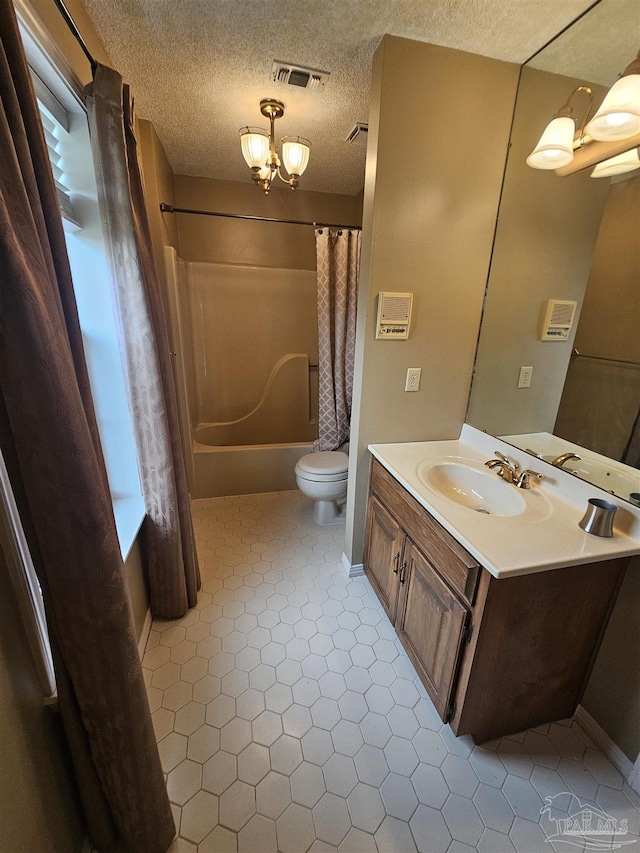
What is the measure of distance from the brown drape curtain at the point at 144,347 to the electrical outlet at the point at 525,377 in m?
1.62

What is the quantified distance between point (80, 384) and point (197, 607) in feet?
4.56

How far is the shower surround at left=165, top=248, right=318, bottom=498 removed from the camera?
2.74 metres

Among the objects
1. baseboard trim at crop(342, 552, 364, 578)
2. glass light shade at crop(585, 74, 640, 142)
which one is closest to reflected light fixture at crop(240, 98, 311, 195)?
glass light shade at crop(585, 74, 640, 142)

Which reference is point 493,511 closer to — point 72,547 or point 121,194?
point 72,547

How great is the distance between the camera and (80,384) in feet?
2.57

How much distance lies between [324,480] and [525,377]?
1.30 metres

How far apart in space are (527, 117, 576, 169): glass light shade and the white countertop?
3.73 feet

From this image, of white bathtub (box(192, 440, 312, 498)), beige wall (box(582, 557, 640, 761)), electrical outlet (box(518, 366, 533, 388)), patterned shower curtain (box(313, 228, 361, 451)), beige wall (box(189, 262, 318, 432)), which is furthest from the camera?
beige wall (box(189, 262, 318, 432))

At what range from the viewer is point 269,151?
176 cm

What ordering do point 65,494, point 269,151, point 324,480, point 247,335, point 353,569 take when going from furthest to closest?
point 247,335
point 324,480
point 353,569
point 269,151
point 65,494

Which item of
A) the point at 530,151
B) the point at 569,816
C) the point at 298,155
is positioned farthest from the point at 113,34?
the point at 569,816

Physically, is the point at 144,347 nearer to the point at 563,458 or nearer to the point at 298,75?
the point at 298,75

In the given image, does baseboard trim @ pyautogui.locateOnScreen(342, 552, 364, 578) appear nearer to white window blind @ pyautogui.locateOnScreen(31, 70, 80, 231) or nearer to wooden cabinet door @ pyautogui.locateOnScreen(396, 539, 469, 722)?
wooden cabinet door @ pyautogui.locateOnScreen(396, 539, 469, 722)

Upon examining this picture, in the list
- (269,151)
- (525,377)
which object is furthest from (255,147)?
(525,377)
